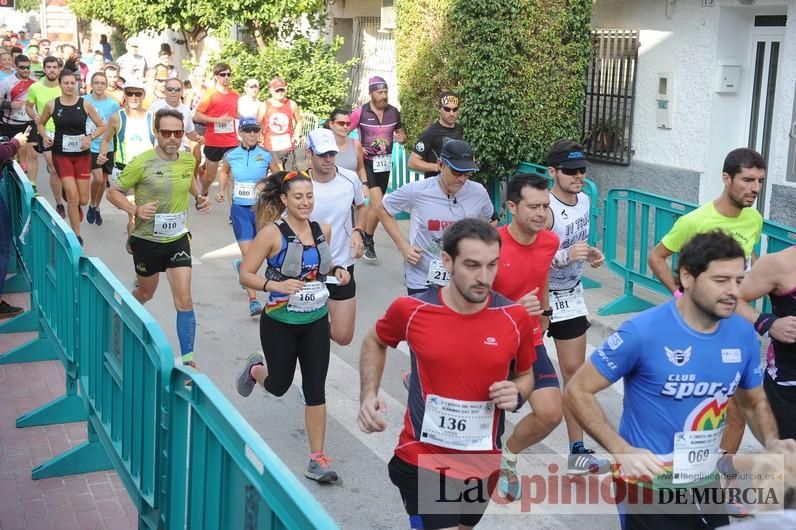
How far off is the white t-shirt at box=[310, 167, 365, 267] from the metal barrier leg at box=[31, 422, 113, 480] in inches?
83.6

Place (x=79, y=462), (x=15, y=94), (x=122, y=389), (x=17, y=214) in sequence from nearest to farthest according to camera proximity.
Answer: (x=122, y=389) → (x=79, y=462) → (x=17, y=214) → (x=15, y=94)

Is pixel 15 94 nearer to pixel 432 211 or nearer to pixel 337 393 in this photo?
pixel 337 393

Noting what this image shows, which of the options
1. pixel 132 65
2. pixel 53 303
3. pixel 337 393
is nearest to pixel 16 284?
pixel 53 303

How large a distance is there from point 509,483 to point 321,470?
1079 millimetres

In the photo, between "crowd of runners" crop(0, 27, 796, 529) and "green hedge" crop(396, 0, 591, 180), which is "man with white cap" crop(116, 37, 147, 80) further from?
"crowd of runners" crop(0, 27, 796, 529)

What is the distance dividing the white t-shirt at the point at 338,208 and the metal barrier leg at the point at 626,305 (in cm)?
333

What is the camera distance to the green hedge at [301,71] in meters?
20.3

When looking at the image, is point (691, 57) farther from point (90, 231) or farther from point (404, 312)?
point (404, 312)

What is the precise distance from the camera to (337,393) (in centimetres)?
841

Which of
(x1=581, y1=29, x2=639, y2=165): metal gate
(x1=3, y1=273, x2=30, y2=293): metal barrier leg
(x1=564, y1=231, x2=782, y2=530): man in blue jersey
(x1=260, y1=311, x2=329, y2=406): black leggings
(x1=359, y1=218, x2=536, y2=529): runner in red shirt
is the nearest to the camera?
(x1=564, y1=231, x2=782, y2=530): man in blue jersey

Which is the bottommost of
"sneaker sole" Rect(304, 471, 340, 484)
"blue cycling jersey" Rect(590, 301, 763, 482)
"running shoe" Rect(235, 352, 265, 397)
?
"sneaker sole" Rect(304, 471, 340, 484)

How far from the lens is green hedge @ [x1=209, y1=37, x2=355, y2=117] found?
2031 centimetres

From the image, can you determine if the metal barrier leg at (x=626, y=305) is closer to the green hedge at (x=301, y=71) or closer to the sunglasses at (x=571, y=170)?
the sunglasses at (x=571, y=170)

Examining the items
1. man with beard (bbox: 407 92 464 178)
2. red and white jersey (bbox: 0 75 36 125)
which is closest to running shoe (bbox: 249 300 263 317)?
man with beard (bbox: 407 92 464 178)
